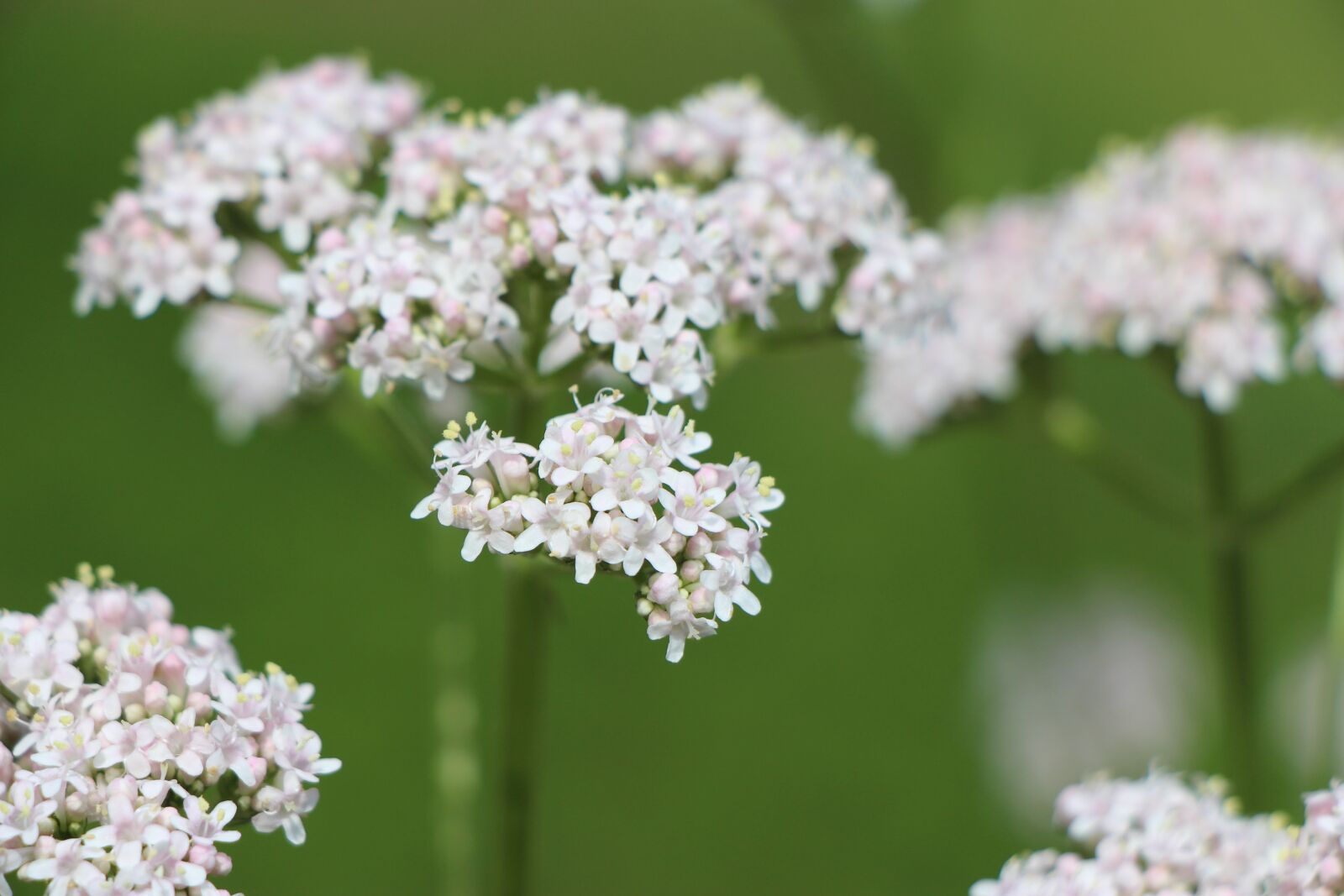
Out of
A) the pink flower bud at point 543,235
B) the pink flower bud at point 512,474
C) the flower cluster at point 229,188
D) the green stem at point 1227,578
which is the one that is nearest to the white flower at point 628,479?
the pink flower bud at point 512,474

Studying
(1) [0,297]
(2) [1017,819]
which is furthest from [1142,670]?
(1) [0,297]

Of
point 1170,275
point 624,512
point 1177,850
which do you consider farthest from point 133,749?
point 1170,275

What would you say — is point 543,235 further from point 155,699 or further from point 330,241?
point 155,699

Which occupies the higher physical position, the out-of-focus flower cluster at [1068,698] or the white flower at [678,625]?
the out-of-focus flower cluster at [1068,698]

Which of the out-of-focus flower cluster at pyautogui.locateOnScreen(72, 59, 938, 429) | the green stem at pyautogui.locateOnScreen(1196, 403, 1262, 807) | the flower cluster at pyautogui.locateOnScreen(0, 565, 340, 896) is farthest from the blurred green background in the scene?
the flower cluster at pyautogui.locateOnScreen(0, 565, 340, 896)

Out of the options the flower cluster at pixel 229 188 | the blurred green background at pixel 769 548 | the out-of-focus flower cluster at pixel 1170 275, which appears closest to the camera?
the flower cluster at pixel 229 188

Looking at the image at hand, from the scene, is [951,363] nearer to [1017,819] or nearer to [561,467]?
[1017,819]

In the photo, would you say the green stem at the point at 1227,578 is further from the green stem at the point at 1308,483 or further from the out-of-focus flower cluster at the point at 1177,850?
the out-of-focus flower cluster at the point at 1177,850
